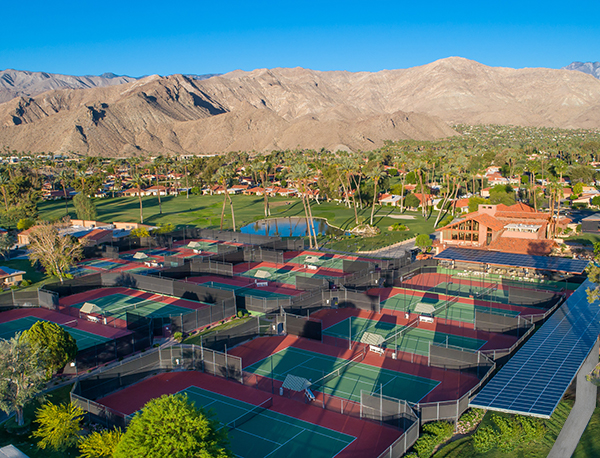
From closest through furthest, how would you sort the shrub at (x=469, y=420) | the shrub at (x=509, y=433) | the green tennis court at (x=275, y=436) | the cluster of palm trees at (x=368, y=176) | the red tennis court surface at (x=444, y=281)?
the shrub at (x=509, y=433) → the green tennis court at (x=275, y=436) → the shrub at (x=469, y=420) → the red tennis court surface at (x=444, y=281) → the cluster of palm trees at (x=368, y=176)

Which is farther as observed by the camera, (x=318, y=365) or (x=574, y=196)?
(x=574, y=196)

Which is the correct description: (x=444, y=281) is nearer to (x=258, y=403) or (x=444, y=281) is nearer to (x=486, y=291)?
(x=486, y=291)

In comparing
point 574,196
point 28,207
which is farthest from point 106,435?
point 574,196

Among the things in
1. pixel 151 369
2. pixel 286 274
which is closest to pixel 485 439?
pixel 151 369

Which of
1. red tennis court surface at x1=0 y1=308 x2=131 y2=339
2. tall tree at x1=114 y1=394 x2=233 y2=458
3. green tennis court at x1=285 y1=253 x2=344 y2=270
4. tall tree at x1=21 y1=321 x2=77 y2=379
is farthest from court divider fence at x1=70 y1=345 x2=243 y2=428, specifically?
green tennis court at x1=285 y1=253 x2=344 y2=270

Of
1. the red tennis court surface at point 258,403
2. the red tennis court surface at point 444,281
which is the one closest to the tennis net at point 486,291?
the red tennis court surface at point 444,281

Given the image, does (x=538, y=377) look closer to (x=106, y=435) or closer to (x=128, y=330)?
(x=106, y=435)

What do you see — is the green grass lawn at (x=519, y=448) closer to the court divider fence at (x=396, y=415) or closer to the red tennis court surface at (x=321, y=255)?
the court divider fence at (x=396, y=415)
